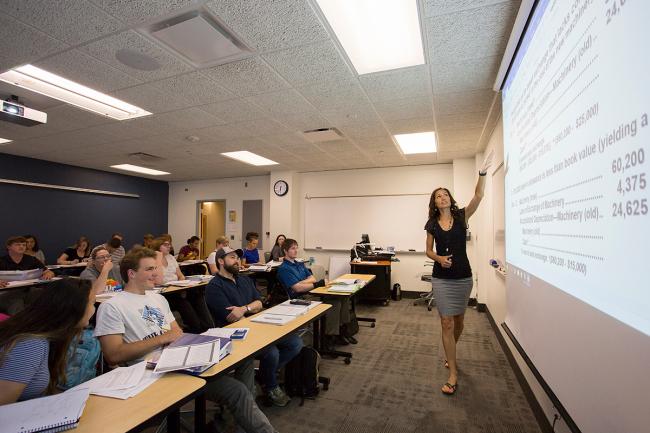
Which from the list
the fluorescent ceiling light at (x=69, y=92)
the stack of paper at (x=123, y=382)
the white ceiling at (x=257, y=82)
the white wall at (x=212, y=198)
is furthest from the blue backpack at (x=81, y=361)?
the white wall at (x=212, y=198)

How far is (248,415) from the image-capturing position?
1.74 meters

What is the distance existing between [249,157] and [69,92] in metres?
3.17

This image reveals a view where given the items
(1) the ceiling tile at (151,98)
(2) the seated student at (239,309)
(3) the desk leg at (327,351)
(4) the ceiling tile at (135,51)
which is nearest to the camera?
(4) the ceiling tile at (135,51)

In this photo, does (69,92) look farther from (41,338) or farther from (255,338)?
(255,338)

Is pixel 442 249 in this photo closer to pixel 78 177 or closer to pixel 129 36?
pixel 129 36

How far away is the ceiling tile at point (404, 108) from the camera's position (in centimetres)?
348

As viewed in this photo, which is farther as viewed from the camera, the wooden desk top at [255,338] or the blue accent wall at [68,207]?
the blue accent wall at [68,207]

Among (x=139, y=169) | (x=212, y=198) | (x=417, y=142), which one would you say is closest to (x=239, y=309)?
(x=417, y=142)

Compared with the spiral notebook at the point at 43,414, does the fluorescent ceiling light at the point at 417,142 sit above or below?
above

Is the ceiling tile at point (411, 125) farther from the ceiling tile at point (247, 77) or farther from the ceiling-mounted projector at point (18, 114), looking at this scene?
the ceiling-mounted projector at point (18, 114)

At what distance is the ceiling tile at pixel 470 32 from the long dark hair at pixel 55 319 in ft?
8.03

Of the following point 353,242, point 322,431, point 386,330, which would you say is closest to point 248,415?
Answer: point 322,431

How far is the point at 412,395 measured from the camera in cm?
265

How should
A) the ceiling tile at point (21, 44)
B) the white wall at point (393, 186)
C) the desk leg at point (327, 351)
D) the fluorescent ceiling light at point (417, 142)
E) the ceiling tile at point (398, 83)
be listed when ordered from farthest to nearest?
the white wall at point (393, 186) < the fluorescent ceiling light at point (417, 142) < the desk leg at point (327, 351) < the ceiling tile at point (398, 83) < the ceiling tile at point (21, 44)
